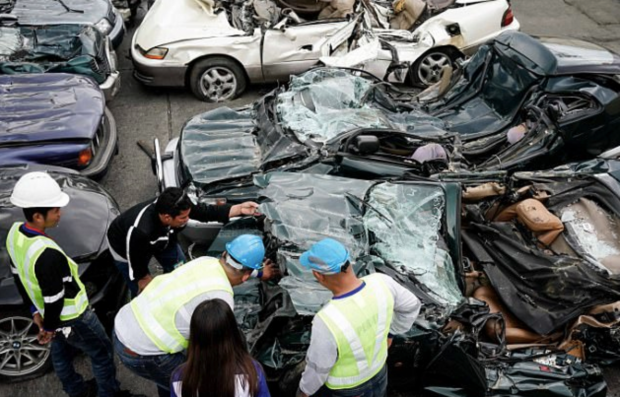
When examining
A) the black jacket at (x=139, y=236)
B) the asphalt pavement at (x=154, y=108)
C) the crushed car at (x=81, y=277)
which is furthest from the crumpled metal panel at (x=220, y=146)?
the asphalt pavement at (x=154, y=108)

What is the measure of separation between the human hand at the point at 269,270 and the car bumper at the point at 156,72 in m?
4.36

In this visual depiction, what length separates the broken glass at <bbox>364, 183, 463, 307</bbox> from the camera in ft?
12.3

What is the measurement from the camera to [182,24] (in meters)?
7.25

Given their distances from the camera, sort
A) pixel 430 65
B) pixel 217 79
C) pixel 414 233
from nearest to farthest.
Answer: pixel 414 233 → pixel 217 79 → pixel 430 65

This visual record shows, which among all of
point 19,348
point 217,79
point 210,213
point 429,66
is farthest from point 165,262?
point 429,66

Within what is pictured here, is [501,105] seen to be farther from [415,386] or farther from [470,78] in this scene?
[415,386]

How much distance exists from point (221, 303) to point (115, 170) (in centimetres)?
430

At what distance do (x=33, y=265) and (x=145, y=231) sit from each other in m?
0.74

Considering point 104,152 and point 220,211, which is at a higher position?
point 220,211

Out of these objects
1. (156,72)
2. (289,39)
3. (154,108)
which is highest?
(289,39)

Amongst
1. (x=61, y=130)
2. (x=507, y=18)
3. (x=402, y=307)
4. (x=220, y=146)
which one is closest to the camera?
(x=402, y=307)

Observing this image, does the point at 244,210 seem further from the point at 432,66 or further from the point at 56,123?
the point at 432,66

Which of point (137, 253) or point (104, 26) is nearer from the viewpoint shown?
point (137, 253)

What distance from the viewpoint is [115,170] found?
20.9 feet
